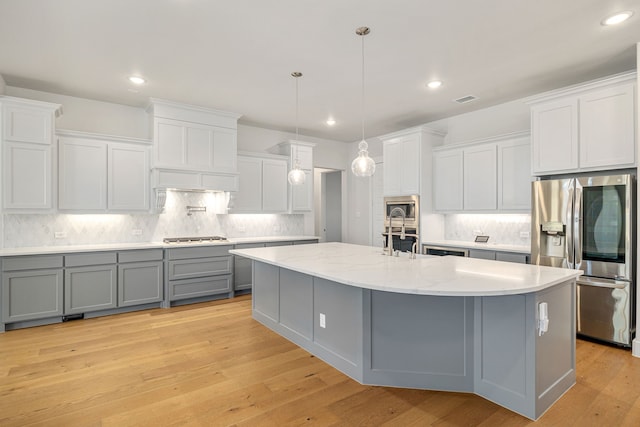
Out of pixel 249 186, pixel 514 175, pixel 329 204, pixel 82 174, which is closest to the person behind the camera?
pixel 82 174

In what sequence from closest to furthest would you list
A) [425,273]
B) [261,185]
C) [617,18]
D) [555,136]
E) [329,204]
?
1. [425,273]
2. [617,18]
3. [555,136]
4. [261,185]
5. [329,204]

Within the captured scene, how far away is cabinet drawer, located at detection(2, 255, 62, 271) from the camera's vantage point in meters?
3.69

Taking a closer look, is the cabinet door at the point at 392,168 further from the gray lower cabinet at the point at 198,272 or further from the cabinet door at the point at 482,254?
the gray lower cabinet at the point at 198,272

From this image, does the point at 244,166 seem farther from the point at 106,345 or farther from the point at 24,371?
the point at 24,371

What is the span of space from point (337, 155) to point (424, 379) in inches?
211

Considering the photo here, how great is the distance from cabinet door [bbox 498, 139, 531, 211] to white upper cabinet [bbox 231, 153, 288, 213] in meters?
3.38

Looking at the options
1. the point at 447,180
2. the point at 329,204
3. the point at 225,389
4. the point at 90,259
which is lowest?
the point at 225,389

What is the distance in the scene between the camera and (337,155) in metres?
7.25

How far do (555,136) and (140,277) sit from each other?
5.19 meters

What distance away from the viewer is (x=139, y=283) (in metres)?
4.45

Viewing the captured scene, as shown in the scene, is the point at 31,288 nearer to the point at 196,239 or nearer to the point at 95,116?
the point at 196,239

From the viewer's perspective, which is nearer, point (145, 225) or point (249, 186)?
point (145, 225)

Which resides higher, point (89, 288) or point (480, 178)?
point (480, 178)

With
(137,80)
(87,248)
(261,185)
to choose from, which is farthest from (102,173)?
(261,185)
